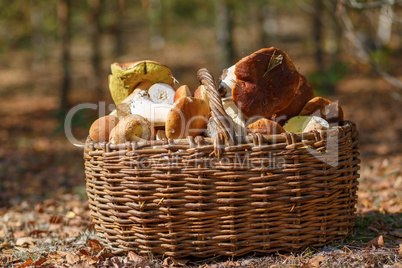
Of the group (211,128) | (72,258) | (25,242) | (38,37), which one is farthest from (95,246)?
(38,37)

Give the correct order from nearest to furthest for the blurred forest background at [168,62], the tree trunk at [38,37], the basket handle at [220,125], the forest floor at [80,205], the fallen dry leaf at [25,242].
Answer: the basket handle at [220,125]
the forest floor at [80,205]
the fallen dry leaf at [25,242]
the blurred forest background at [168,62]
the tree trunk at [38,37]

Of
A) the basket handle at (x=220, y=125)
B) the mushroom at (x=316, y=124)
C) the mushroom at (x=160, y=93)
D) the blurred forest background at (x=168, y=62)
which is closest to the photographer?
the basket handle at (x=220, y=125)

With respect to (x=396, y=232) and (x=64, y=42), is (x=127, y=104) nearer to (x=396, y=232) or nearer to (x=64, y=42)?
(x=396, y=232)

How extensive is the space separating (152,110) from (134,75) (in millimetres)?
349

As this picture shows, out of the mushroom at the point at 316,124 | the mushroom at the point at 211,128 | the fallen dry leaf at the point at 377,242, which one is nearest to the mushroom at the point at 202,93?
the mushroom at the point at 211,128

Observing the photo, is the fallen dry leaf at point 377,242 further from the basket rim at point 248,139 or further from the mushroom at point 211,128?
the mushroom at point 211,128

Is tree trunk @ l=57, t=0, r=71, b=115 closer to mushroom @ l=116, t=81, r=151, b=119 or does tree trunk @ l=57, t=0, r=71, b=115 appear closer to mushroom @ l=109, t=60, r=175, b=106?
mushroom @ l=109, t=60, r=175, b=106

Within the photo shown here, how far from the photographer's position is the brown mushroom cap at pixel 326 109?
2.27 meters

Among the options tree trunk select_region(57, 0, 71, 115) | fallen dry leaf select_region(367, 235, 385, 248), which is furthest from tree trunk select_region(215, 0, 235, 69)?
fallen dry leaf select_region(367, 235, 385, 248)

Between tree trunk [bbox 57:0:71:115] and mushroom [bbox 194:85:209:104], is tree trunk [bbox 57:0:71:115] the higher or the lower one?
the higher one

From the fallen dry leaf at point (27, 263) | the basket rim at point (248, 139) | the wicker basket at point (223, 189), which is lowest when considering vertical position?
the fallen dry leaf at point (27, 263)

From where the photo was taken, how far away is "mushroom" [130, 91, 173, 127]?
7.35 feet

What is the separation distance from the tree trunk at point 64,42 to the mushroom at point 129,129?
745cm

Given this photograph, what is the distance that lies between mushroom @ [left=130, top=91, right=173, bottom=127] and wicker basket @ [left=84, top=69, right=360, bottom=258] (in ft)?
1.07
